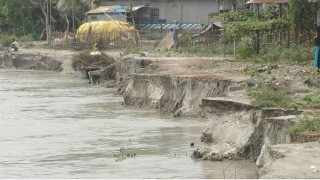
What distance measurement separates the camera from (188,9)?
49438mm

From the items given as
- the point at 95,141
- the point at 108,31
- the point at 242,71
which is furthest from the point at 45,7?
the point at 95,141

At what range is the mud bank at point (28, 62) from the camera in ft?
151

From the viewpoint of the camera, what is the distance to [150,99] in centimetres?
2461

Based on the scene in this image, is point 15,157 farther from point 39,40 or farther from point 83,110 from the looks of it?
point 39,40

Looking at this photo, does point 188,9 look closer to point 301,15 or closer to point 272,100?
point 301,15

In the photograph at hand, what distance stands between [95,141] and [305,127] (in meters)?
6.60

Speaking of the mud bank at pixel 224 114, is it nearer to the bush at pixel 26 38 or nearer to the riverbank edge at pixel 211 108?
the riverbank edge at pixel 211 108

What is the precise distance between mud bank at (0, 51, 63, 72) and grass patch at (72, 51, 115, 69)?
537 centimetres

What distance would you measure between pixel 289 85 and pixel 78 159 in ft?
19.9

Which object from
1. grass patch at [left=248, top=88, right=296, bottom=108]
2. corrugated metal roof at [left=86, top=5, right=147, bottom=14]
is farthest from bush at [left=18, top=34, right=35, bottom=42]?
grass patch at [left=248, top=88, right=296, bottom=108]

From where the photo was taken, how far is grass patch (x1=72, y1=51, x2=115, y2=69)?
37375 mm

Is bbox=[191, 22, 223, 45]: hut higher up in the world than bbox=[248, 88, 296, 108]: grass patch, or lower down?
higher up

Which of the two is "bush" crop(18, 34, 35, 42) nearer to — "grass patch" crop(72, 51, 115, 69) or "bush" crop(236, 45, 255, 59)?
Result: "grass patch" crop(72, 51, 115, 69)

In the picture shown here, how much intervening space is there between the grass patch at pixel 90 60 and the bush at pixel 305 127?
24824 mm
